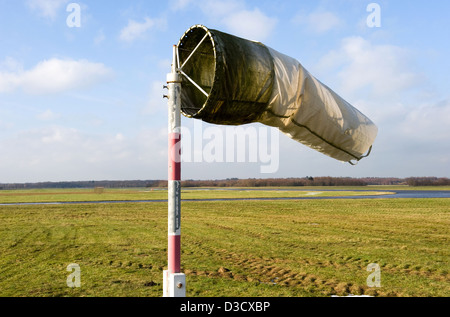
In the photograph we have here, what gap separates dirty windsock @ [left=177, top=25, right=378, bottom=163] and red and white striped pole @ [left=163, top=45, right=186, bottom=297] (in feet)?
0.84

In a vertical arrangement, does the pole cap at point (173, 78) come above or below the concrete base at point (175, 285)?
above

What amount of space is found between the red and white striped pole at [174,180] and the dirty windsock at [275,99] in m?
0.26

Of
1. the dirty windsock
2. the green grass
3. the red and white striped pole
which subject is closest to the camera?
the dirty windsock

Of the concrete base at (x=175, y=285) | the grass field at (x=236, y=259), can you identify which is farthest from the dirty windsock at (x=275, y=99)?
the grass field at (x=236, y=259)

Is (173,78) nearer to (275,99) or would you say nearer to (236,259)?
(275,99)

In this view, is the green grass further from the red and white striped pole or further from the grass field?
the red and white striped pole

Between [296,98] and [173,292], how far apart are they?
340 centimetres

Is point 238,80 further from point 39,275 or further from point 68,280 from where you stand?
point 39,275

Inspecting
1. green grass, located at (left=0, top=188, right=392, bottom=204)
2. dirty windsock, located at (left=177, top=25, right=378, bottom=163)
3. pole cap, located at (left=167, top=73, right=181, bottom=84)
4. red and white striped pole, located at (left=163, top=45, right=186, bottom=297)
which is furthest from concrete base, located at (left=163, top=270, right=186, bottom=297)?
green grass, located at (left=0, top=188, right=392, bottom=204)

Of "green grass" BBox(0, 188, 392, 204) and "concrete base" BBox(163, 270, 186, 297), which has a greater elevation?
"concrete base" BBox(163, 270, 186, 297)

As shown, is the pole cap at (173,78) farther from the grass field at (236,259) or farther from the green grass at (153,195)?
the green grass at (153,195)

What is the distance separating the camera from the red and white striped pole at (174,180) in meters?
5.22

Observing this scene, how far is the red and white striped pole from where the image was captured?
522 centimetres

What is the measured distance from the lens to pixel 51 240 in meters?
16.0
